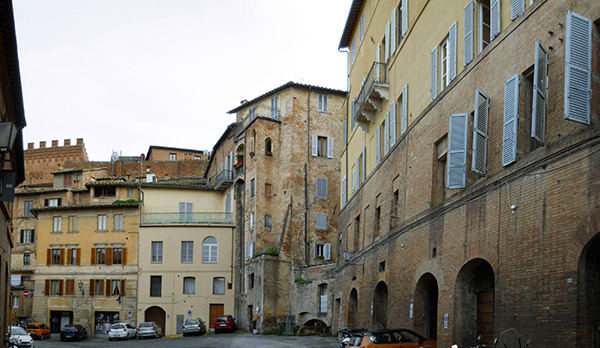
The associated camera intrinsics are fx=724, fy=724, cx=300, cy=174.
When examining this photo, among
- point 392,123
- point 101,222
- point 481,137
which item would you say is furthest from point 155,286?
point 481,137

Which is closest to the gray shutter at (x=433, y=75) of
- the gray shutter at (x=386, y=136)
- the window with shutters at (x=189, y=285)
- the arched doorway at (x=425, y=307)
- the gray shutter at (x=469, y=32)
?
the gray shutter at (x=469, y=32)

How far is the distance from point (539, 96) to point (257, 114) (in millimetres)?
44127

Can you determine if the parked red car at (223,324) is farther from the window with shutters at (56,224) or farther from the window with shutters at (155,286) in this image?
the window with shutters at (56,224)

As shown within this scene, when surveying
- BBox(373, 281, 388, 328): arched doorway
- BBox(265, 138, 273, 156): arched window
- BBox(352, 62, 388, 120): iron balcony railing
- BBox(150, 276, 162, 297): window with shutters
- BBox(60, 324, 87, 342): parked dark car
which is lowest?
BBox(60, 324, 87, 342): parked dark car

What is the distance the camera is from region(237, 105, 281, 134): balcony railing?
187ft

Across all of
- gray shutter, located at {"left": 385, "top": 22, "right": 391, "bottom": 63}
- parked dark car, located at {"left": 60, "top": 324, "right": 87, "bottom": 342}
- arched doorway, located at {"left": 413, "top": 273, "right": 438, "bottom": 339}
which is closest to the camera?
arched doorway, located at {"left": 413, "top": 273, "right": 438, "bottom": 339}

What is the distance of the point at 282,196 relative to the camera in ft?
Result: 181

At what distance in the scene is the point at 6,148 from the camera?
1219 cm

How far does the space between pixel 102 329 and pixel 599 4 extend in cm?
5242

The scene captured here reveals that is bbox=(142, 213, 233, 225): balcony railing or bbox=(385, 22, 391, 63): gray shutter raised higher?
bbox=(385, 22, 391, 63): gray shutter

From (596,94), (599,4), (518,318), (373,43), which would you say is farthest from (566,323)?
(373,43)

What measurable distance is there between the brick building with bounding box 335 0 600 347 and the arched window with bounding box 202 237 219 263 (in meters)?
29.6

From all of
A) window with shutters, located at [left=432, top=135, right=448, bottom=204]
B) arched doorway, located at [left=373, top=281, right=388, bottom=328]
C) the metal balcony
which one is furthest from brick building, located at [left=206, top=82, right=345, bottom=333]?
window with shutters, located at [left=432, top=135, right=448, bottom=204]

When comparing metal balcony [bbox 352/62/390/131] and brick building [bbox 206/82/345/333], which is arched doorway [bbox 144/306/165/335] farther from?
metal balcony [bbox 352/62/390/131]
